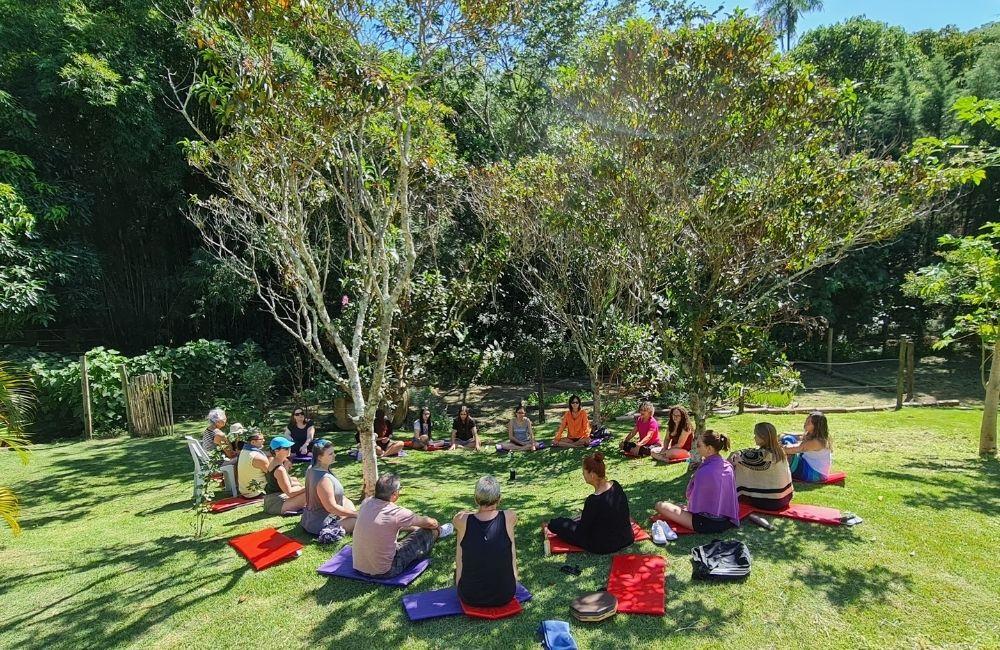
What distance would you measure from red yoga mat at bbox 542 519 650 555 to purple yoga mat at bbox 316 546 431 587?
104cm

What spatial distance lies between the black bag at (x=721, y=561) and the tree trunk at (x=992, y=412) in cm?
536

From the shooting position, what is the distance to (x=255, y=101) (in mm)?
5184

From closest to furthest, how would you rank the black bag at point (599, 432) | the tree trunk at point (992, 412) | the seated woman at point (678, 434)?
1. the tree trunk at point (992, 412)
2. the seated woman at point (678, 434)
3. the black bag at point (599, 432)

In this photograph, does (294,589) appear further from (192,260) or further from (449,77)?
(449,77)

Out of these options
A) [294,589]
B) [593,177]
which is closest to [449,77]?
[593,177]

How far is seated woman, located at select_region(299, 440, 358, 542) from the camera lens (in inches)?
209

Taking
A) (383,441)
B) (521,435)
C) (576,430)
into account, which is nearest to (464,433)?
(521,435)

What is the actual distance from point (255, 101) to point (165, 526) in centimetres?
444

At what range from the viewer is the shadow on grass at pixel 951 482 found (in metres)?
5.61

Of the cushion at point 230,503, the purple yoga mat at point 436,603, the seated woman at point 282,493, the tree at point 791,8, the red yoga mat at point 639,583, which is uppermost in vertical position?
the tree at point 791,8

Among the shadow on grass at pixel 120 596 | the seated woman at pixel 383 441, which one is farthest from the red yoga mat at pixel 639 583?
the seated woman at pixel 383 441

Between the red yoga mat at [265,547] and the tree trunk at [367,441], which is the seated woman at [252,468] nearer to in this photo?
the red yoga mat at [265,547]

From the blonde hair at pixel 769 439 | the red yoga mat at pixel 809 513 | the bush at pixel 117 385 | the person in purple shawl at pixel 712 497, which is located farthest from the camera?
the bush at pixel 117 385

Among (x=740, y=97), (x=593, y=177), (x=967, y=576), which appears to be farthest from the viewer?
(x=593, y=177)
